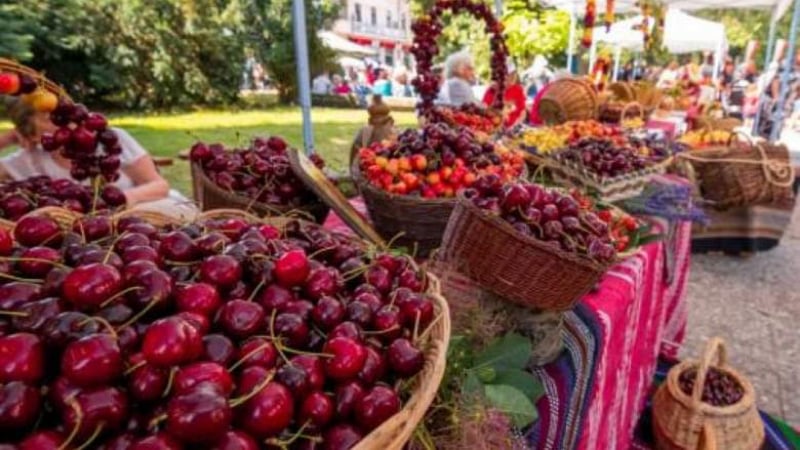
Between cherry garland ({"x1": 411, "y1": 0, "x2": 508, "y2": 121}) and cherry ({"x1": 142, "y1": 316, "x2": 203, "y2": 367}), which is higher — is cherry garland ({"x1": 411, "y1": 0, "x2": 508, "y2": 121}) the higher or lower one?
the higher one

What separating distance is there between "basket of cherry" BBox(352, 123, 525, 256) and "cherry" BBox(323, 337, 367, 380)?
2.47ft

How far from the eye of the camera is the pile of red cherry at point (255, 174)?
146 cm

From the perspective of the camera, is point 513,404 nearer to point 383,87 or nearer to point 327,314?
point 327,314

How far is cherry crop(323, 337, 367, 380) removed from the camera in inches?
26.0

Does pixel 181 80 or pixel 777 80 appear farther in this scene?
pixel 181 80

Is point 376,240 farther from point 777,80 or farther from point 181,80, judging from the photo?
point 181,80

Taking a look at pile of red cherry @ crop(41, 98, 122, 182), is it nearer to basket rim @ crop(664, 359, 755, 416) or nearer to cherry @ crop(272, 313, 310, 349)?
cherry @ crop(272, 313, 310, 349)

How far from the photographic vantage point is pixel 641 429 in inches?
87.0

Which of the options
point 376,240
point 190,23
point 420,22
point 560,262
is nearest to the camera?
point 560,262

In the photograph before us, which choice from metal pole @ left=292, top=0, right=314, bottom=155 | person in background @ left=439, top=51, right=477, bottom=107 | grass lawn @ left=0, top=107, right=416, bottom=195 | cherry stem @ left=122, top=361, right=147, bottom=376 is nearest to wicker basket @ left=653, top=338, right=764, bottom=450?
cherry stem @ left=122, top=361, right=147, bottom=376

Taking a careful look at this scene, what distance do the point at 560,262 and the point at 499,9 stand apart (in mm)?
5109

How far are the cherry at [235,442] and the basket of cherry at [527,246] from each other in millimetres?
686

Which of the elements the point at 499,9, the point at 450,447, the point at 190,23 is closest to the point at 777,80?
the point at 499,9

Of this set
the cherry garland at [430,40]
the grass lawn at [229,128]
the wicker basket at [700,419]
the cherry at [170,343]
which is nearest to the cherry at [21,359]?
the cherry at [170,343]
